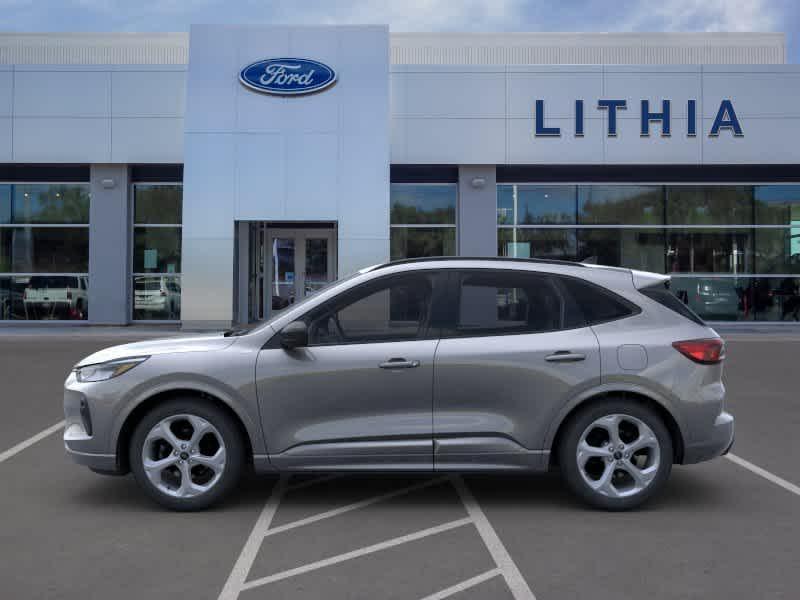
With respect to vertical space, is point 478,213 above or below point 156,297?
above

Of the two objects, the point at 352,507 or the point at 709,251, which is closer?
the point at 352,507

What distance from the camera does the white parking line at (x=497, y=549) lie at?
163 inches

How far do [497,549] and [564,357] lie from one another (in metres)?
1.35

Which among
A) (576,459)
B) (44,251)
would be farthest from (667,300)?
(44,251)

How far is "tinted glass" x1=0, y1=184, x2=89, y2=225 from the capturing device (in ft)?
79.9

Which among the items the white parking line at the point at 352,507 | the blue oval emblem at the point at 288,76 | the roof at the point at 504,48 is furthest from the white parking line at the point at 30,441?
the roof at the point at 504,48

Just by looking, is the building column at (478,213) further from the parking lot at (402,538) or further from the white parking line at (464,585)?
the white parking line at (464,585)

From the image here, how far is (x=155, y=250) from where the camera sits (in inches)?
957

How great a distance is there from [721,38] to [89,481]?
26.4 m

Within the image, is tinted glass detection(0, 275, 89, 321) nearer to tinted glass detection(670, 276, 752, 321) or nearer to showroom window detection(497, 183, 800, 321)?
showroom window detection(497, 183, 800, 321)

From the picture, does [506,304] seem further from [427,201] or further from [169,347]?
[427,201]

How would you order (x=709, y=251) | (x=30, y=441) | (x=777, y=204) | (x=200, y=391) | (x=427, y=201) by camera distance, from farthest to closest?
(x=777, y=204)
(x=709, y=251)
(x=427, y=201)
(x=30, y=441)
(x=200, y=391)

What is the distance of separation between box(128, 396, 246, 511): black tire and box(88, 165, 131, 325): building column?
752 inches

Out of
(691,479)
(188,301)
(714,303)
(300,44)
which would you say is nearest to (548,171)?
(714,303)
